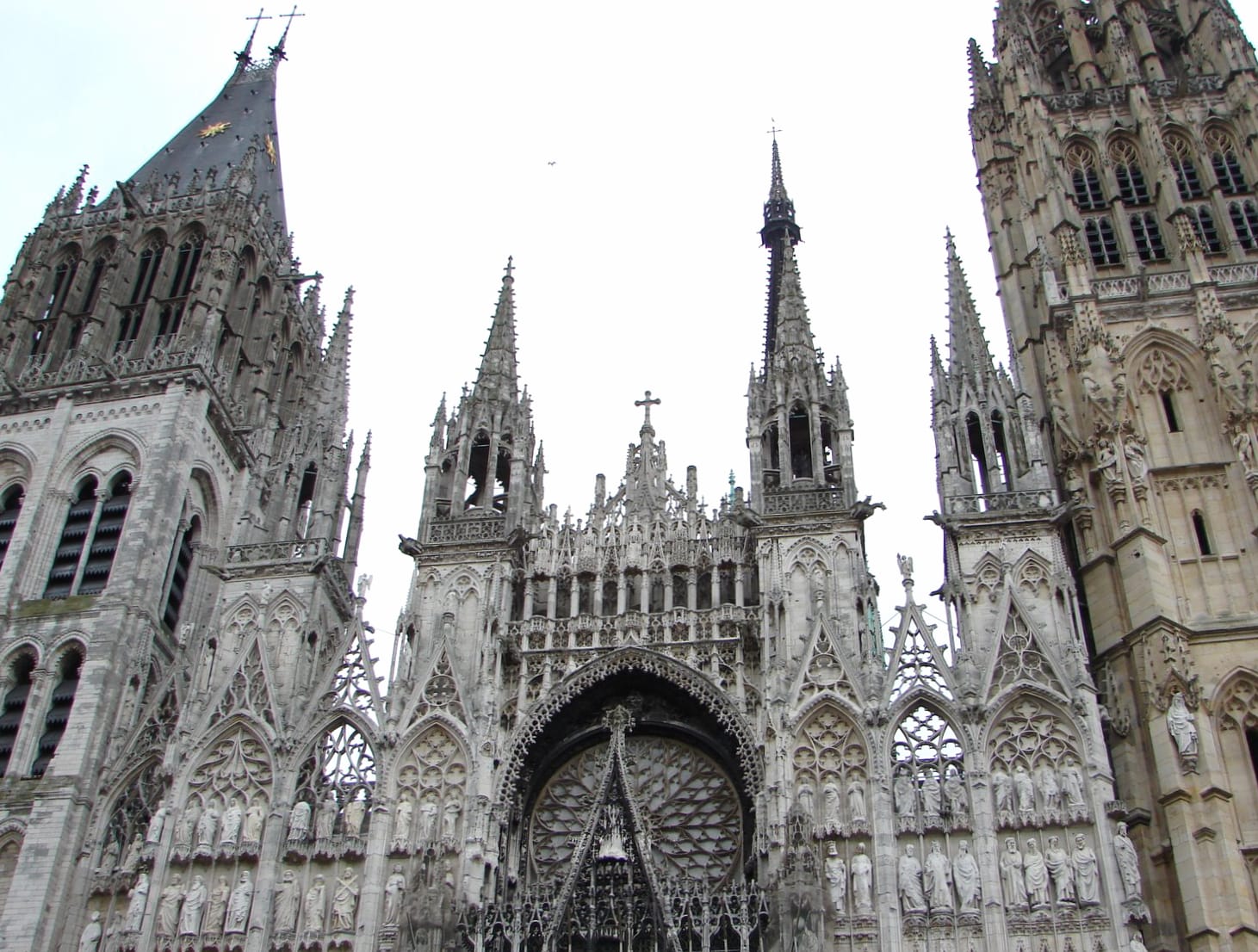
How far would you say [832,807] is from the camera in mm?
22531

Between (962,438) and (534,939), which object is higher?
(962,438)

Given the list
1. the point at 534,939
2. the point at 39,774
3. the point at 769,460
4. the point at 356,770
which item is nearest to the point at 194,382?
the point at 39,774

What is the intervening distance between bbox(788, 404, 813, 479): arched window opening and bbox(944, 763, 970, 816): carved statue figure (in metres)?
7.55

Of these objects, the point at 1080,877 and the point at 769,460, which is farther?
the point at 769,460

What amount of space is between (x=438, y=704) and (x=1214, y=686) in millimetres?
14045

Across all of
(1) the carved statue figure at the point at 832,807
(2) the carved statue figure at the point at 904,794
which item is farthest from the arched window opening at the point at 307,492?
(2) the carved statue figure at the point at 904,794

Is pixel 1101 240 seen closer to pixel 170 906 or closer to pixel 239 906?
pixel 239 906

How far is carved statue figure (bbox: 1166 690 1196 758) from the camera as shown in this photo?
912 inches

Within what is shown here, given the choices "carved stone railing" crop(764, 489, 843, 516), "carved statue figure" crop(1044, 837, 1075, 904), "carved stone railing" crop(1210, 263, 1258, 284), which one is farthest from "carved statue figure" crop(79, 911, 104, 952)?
"carved stone railing" crop(1210, 263, 1258, 284)

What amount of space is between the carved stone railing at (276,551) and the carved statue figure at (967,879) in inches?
545

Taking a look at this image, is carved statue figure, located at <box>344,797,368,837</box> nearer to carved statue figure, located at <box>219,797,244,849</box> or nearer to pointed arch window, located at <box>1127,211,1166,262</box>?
carved statue figure, located at <box>219,797,244,849</box>

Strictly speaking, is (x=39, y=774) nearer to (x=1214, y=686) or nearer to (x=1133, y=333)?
(x=1214, y=686)

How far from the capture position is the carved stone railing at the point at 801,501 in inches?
1024

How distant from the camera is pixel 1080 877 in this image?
21.0 meters
